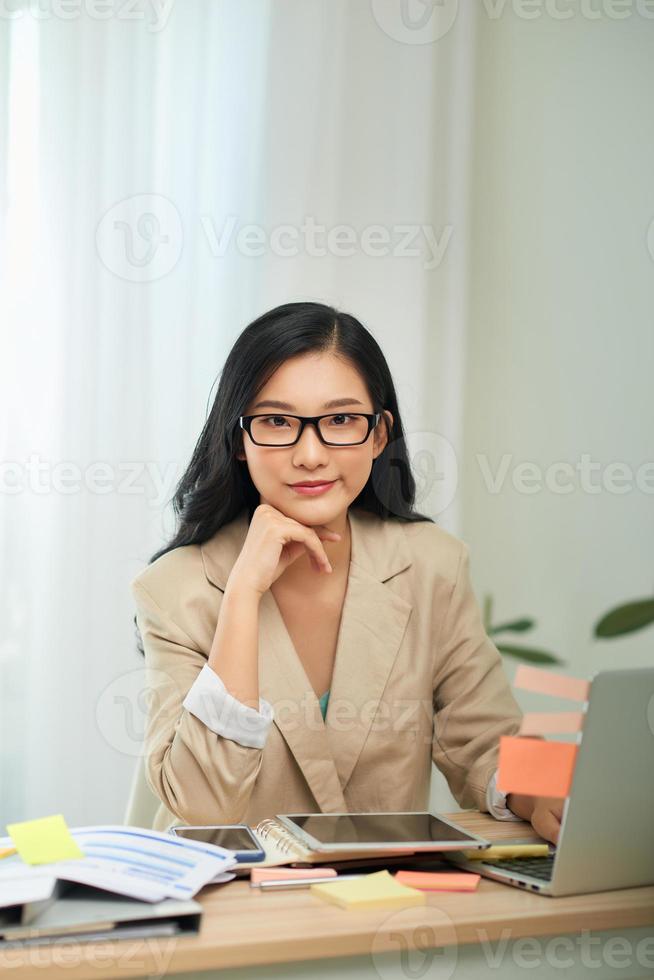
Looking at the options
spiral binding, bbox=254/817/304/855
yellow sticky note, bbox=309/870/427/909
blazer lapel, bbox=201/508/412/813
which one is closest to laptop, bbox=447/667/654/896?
yellow sticky note, bbox=309/870/427/909

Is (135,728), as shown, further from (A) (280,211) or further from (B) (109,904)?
(B) (109,904)

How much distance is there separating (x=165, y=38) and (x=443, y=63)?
756 mm

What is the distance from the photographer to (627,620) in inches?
84.7

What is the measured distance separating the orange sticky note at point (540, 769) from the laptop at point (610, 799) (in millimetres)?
12

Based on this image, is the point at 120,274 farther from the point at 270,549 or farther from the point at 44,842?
the point at 44,842

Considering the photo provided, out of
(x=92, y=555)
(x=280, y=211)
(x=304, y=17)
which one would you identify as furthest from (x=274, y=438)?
(x=304, y=17)

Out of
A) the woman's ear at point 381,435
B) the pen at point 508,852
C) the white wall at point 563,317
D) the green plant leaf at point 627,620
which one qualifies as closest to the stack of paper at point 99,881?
the pen at point 508,852

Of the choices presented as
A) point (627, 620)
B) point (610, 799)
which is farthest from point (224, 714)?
point (627, 620)

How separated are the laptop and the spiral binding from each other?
229 millimetres

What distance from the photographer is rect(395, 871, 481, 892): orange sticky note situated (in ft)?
3.15

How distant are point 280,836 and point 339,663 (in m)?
0.46

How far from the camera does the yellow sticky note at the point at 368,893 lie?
2.92 ft

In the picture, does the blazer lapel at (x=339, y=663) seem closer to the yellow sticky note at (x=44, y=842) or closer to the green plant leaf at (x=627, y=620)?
the yellow sticky note at (x=44, y=842)

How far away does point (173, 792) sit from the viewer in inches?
52.9
